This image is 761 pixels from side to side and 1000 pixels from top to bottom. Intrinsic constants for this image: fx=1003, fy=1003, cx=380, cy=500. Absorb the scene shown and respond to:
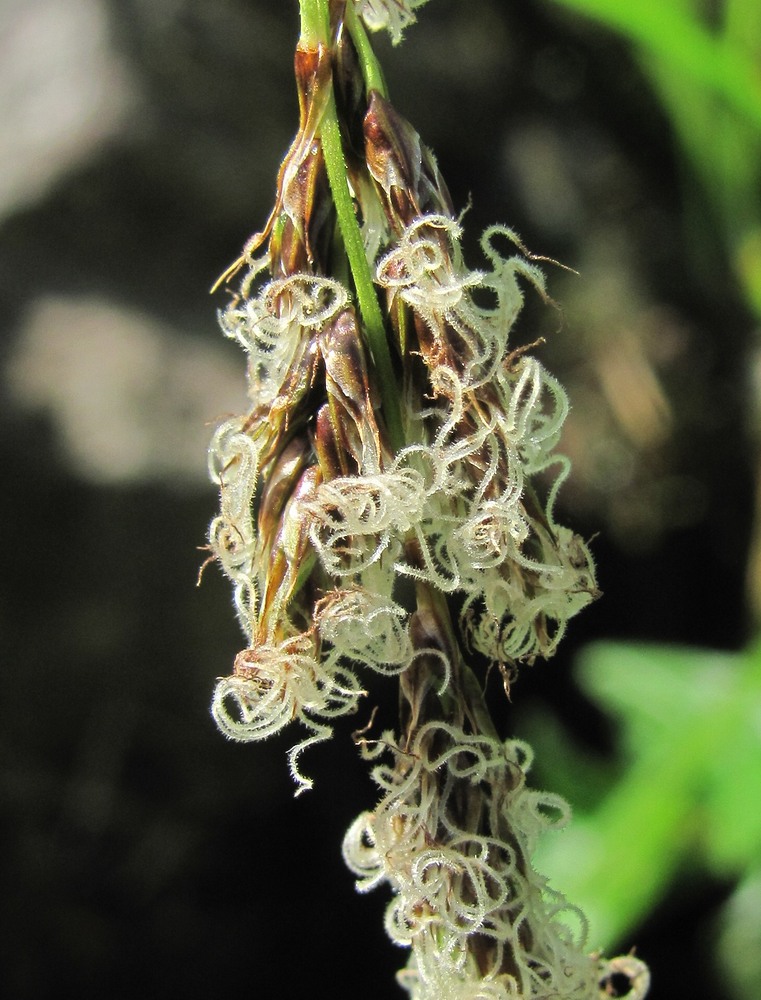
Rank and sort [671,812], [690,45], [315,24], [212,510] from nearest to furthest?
[315,24] → [671,812] → [690,45] → [212,510]

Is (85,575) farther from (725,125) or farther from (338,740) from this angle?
(725,125)

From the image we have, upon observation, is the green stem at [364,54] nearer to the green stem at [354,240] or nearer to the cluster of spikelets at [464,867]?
the green stem at [354,240]

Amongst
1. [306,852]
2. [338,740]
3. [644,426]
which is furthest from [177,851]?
[644,426]

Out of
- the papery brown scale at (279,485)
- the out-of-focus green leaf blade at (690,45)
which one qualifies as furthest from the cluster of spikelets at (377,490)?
the out-of-focus green leaf blade at (690,45)

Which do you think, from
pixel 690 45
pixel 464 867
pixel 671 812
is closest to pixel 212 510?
pixel 671 812

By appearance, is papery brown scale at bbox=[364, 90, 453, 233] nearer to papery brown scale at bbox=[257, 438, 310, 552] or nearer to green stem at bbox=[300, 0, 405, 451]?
green stem at bbox=[300, 0, 405, 451]

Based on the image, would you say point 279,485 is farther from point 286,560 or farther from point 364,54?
point 364,54
